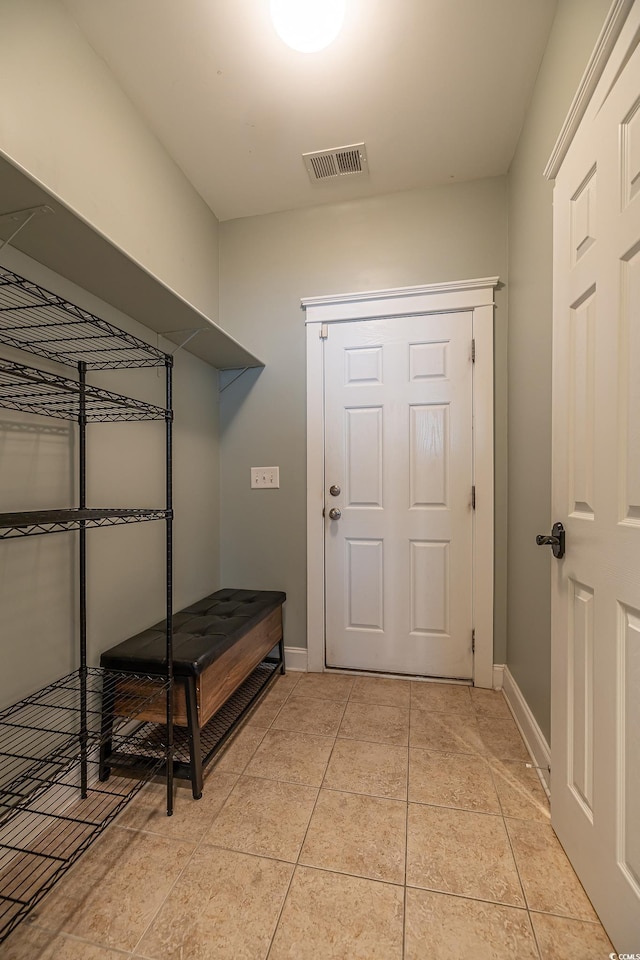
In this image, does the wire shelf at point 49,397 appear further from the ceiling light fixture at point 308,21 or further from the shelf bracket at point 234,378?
the ceiling light fixture at point 308,21

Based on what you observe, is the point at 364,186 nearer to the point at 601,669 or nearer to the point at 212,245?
the point at 212,245

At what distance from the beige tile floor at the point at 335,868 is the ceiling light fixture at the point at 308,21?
265 centimetres

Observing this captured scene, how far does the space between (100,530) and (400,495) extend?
4.96 ft

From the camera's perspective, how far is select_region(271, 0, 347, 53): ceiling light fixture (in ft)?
4.52

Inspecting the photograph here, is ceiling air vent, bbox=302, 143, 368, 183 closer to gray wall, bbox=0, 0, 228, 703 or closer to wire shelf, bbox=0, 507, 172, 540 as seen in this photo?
gray wall, bbox=0, 0, 228, 703

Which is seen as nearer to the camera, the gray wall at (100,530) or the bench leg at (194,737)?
the gray wall at (100,530)

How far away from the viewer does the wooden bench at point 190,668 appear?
4.75ft

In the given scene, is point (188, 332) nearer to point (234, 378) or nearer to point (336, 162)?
point (234, 378)

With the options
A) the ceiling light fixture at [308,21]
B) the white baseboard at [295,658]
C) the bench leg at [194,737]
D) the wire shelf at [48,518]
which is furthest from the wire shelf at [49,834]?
the ceiling light fixture at [308,21]

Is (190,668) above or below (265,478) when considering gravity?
below

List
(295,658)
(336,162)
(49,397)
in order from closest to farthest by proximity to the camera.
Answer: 1. (49,397)
2. (336,162)
3. (295,658)

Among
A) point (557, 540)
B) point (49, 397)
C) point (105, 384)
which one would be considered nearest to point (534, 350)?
point (557, 540)

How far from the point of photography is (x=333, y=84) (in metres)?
1.72

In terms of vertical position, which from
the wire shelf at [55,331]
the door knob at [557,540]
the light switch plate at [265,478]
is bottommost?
the door knob at [557,540]
